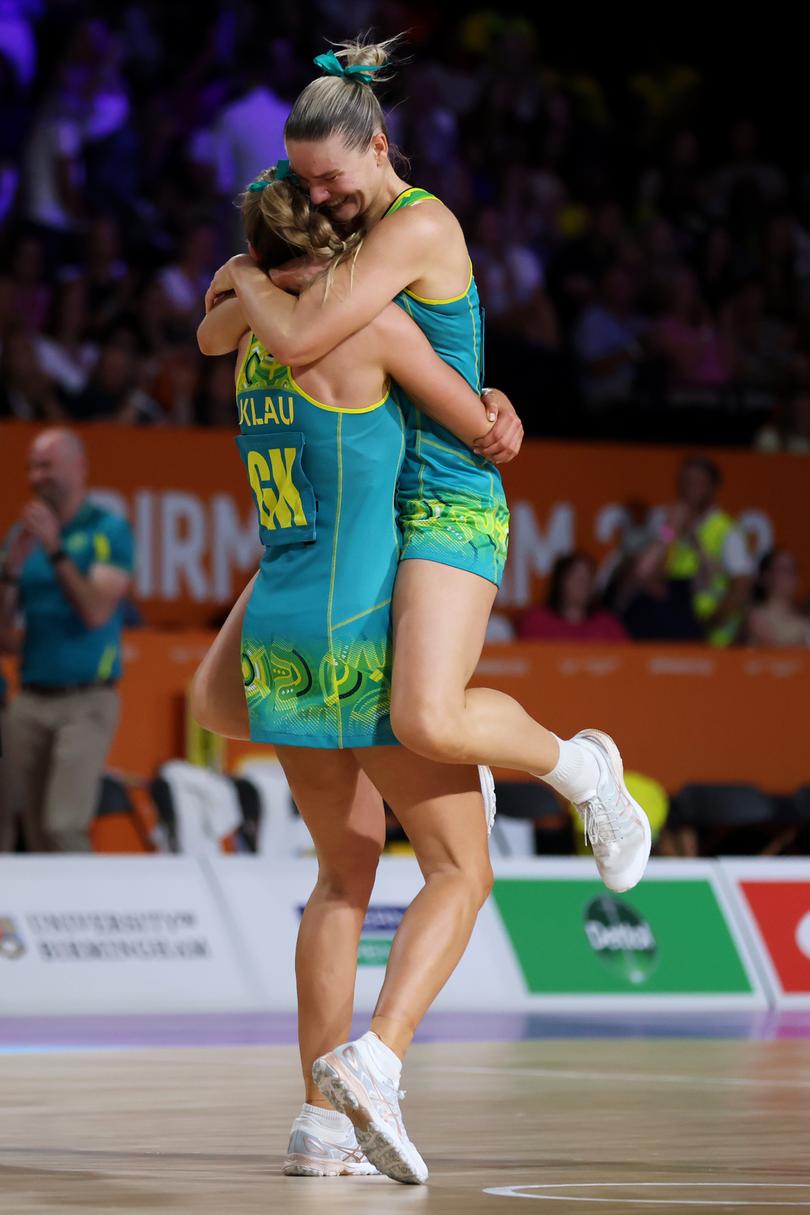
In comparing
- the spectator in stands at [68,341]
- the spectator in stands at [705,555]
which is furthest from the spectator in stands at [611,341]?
the spectator in stands at [68,341]

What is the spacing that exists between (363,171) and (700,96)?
1465 centimetres

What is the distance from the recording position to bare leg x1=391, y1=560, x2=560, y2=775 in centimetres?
388

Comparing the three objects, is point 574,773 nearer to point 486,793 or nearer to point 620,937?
point 486,793

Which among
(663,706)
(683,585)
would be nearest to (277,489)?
(663,706)

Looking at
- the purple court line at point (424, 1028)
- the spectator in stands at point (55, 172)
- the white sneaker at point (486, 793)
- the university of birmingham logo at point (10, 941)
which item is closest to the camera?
the white sneaker at point (486, 793)

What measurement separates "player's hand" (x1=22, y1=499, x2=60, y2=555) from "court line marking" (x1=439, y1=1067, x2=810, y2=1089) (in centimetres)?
389

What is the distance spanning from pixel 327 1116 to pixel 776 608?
873cm

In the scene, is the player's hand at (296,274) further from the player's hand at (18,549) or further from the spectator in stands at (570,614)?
the spectator in stands at (570,614)

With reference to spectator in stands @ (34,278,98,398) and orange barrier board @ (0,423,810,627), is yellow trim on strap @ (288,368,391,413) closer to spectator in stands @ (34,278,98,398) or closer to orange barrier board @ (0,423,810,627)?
orange barrier board @ (0,423,810,627)

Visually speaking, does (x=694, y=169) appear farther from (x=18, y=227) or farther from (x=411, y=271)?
(x=411, y=271)

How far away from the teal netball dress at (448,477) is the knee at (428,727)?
309 millimetres

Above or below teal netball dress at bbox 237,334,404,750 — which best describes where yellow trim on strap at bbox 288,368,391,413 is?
above

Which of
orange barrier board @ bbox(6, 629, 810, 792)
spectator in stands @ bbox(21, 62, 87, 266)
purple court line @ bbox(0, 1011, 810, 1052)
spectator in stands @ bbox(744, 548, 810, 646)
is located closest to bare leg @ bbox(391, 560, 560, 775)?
purple court line @ bbox(0, 1011, 810, 1052)

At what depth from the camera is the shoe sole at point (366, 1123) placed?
3.65 m
